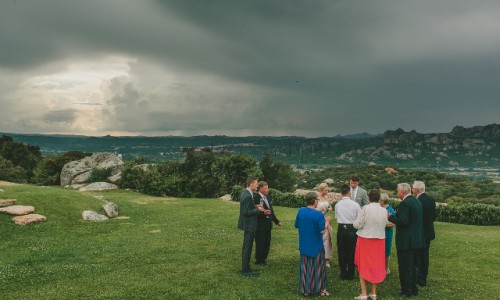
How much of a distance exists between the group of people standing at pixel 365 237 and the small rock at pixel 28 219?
1364cm

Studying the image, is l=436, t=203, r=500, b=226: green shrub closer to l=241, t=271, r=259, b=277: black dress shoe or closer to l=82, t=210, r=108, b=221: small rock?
l=241, t=271, r=259, b=277: black dress shoe

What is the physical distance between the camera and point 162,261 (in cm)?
1455

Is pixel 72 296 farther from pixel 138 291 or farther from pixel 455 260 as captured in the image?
pixel 455 260

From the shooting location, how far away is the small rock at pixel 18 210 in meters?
20.2

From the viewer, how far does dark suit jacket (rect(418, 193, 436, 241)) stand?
39.0 ft

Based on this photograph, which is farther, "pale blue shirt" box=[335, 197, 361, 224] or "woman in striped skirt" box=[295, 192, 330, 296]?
"pale blue shirt" box=[335, 197, 361, 224]

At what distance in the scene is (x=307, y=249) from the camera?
1088 cm

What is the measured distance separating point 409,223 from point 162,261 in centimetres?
944

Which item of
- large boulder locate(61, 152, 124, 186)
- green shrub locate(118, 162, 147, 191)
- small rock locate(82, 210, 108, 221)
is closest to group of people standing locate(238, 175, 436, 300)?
small rock locate(82, 210, 108, 221)

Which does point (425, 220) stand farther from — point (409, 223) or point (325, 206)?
point (325, 206)

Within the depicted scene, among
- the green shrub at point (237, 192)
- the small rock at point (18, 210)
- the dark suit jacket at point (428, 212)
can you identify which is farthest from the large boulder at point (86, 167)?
the dark suit jacket at point (428, 212)

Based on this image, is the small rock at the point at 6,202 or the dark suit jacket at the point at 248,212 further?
the small rock at the point at 6,202

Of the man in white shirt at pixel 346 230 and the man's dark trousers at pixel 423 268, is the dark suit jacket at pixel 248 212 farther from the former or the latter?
the man's dark trousers at pixel 423 268

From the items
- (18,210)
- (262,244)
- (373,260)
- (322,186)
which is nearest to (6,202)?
(18,210)
